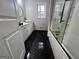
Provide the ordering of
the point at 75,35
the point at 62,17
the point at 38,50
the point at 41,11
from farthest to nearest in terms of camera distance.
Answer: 1. the point at 41,11
2. the point at 38,50
3. the point at 62,17
4. the point at 75,35

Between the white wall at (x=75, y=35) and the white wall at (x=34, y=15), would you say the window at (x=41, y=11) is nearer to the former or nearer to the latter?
the white wall at (x=34, y=15)

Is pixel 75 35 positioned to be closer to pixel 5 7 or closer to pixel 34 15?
pixel 5 7

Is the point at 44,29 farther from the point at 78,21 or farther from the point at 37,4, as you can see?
the point at 78,21

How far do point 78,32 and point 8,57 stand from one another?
1038mm

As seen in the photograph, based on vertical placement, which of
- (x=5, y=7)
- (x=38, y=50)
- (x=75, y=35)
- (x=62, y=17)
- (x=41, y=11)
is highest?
(x=41, y=11)

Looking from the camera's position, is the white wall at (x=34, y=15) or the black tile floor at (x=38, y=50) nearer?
the black tile floor at (x=38, y=50)

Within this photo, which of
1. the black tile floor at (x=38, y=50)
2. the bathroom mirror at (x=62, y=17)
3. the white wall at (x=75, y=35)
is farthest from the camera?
the black tile floor at (x=38, y=50)

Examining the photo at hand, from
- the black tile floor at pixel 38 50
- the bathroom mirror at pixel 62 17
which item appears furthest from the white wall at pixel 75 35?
the black tile floor at pixel 38 50

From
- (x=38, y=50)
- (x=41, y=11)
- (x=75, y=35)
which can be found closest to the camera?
(x=75, y=35)

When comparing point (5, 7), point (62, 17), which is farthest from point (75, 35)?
point (5, 7)

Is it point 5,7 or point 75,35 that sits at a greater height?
point 5,7

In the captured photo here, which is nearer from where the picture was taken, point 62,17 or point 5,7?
point 5,7

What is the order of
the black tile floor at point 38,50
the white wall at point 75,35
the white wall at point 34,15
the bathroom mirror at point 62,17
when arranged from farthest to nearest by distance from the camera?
the white wall at point 34,15 → the black tile floor at point 38,50 → the bathroom mirror at point 62,17 → the white wall at point 75,35

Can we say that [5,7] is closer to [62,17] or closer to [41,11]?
[62,17]
